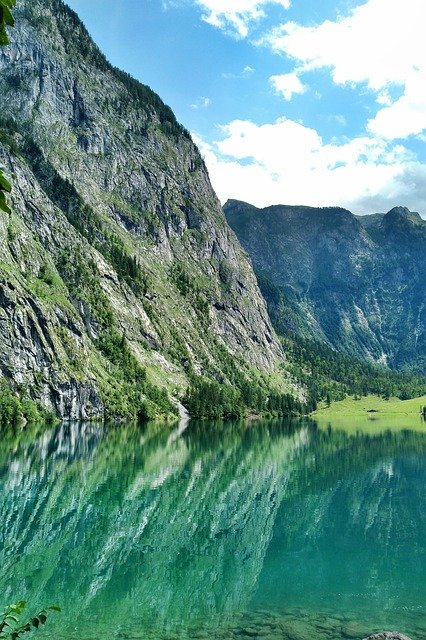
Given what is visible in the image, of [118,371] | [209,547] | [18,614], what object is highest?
[18,614]

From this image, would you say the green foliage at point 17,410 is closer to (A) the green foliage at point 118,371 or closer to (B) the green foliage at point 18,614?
(A) the green foliage at point 118,371

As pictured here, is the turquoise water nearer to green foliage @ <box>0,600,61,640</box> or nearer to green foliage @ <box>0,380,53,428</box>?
green foliage @ <box>0,600,61,640</box>

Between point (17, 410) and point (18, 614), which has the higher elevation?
point (18, 614)

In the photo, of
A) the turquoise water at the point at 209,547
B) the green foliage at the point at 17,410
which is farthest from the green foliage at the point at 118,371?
the turquoise water at the point at 209,547

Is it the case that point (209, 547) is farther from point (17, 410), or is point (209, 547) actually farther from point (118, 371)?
point (118, 371)

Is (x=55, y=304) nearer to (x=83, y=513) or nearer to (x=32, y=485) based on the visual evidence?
(x=32, y=485)

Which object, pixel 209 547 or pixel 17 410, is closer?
pixel 209 547

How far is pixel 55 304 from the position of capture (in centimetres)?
16875

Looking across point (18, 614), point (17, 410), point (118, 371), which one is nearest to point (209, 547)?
point (18, 614)

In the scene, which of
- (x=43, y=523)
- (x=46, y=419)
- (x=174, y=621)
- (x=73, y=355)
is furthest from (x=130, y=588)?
(x=73, y=355)

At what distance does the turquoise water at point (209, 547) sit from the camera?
91.1ft

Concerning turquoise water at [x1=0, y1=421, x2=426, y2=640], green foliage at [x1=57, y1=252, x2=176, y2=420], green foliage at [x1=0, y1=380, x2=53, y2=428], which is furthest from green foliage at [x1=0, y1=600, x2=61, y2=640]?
green foliage at [x1=57, y1=252, x2=176, y2=420]

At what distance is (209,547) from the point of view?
41531 mm

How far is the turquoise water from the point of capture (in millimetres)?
27755
